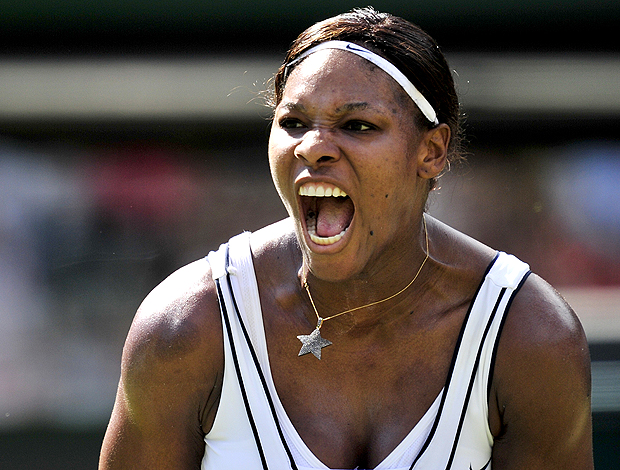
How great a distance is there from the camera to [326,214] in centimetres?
189

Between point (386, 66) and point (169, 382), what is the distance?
93cm

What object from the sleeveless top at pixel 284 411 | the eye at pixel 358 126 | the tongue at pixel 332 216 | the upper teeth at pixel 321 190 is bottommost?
the sleeveless top at pixel 284 411

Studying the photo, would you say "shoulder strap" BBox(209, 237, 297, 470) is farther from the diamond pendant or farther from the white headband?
the white headband

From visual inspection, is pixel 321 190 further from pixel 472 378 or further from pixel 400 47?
pixel 472 378

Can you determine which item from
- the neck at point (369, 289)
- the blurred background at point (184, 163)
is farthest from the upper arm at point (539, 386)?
the blurred background at point (184, 163)

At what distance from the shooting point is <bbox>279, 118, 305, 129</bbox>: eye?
6.09 ft

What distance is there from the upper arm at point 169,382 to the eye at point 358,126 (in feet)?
1.80

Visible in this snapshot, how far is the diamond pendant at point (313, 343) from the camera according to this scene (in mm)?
1972

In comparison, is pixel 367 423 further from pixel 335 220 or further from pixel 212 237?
pixel 212 237

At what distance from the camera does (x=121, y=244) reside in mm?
3633

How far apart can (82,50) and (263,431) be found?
2.26 meters

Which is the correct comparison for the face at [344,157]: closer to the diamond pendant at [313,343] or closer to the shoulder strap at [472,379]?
the diamond pendant at [313,343]

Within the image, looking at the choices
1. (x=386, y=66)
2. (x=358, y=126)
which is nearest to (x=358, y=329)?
(x=358, y=126)

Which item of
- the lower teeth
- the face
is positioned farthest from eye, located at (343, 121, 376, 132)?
the lower teeth
